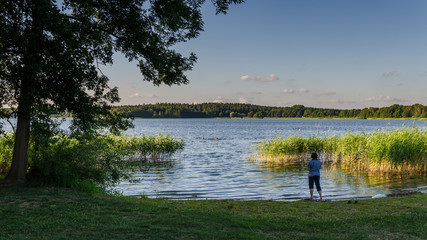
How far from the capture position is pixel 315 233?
7930mm

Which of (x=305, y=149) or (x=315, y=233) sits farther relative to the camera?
(x=305, y=149)

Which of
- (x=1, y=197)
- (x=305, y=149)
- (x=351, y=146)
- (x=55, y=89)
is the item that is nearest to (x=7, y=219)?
(x=1, y=197)

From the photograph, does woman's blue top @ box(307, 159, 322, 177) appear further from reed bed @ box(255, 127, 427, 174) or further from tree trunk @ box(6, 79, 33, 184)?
tree trunk @ box(6, 79, 33, 184)

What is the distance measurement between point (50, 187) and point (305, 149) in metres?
23.1

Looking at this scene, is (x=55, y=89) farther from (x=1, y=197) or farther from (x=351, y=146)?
(x=351, y=146)

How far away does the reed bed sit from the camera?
21969 millimetres

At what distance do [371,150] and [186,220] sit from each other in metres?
18.5

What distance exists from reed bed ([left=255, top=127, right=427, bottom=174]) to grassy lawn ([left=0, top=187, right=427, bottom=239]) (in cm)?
1173

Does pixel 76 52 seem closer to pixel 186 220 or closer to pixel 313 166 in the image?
pixel 186 220

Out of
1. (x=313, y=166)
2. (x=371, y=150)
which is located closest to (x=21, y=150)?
(x=313, y=166)

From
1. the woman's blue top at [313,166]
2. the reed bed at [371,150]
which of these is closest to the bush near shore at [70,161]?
the woman's blue top at [313,166]

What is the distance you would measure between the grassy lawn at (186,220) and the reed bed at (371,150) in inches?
462

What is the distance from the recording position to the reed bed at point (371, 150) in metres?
22.0

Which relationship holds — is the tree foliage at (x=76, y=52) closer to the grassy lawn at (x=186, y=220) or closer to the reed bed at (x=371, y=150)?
the grassy lawn at (x=186, y=220)
